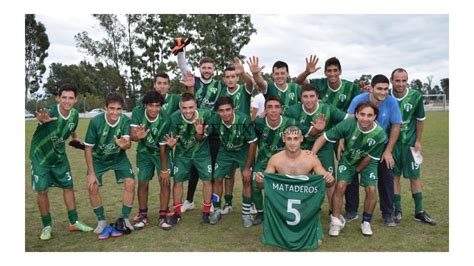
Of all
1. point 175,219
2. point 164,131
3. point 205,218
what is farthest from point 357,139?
point 175,219

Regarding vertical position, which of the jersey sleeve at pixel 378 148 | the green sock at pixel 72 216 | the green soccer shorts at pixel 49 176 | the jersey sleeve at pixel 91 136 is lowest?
Result: the green sock at pixel 72 216

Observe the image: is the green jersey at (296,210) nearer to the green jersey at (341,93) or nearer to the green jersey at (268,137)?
the green jersey at (268,137)

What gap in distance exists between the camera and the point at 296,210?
4.79 m

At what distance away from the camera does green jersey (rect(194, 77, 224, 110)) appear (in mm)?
6260

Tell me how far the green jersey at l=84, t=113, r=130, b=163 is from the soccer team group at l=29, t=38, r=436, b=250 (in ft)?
0.04

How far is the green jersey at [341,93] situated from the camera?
19.7 feet

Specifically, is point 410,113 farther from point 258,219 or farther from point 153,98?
point 153,98

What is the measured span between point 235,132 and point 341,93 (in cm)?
171

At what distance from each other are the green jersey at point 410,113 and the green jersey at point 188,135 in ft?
8.99

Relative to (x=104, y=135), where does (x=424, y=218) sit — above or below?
below

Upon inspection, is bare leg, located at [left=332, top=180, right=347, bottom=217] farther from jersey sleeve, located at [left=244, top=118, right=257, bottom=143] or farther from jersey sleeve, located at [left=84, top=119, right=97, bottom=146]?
jersey sleeve, located at [left=84, top=119, right=97, bottom=146]

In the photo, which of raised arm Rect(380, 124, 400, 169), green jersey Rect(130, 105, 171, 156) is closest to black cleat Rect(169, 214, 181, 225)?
green jersey Rect(130, 105, 171, 156)

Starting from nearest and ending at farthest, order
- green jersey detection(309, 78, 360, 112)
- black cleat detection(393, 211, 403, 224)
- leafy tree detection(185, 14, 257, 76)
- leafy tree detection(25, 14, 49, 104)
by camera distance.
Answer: black cleat detection(393, 211, 403, 224), green jersey detection(309, 78, 360, 112), leafy tree detection(25, 14, 49, 104), leafy tree detection(185, 14, 257, 76)

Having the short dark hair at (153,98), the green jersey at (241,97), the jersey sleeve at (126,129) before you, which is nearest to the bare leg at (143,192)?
the jersey sleeve at (126,129)
